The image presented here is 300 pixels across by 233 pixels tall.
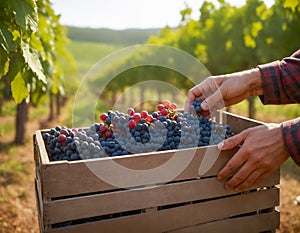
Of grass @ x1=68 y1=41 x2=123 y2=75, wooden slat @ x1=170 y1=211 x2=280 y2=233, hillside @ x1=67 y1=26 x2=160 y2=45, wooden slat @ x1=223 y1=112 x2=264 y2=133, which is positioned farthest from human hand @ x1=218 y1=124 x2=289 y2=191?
hillside @ x1=67 y1=26 x2=160 y2=45

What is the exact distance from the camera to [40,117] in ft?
45.8

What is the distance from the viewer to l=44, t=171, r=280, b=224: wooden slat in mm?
1597

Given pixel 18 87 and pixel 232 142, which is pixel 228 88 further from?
pixel 18 87

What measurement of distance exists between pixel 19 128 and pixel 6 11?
19.8 feet

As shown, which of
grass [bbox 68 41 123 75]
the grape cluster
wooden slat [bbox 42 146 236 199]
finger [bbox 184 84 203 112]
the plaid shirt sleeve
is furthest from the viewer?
grass [bbox 68 41 123 75]

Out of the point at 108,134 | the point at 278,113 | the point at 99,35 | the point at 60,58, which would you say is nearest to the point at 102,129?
the point at 108,134

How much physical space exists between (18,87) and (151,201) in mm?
1068

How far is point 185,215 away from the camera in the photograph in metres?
1.82

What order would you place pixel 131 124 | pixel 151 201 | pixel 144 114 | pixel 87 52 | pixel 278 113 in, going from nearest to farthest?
1. pixel 151 201
2. pixel 131 124
3. pixel 144 114
4. pixel 278 113
5. pixel 87 52

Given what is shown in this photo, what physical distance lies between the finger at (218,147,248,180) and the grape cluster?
0.59 ft

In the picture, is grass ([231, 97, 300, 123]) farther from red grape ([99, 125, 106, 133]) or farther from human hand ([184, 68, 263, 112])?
red grape ([99, 125, 106, 133])

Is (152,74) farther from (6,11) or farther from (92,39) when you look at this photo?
(92,39)

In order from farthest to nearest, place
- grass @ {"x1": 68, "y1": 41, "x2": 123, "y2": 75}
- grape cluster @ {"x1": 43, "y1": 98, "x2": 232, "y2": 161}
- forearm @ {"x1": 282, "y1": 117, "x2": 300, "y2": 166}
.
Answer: grass @ {"x1": 68, "y1": 41, "x2": 123, "y2": 75}, grape cluster @ {"x1": 43, "y1": 98, "x2": 232, "y2": 161}, forearm @ {"x1": 282, "y1": 117, "x2": 300, "y2": 166}

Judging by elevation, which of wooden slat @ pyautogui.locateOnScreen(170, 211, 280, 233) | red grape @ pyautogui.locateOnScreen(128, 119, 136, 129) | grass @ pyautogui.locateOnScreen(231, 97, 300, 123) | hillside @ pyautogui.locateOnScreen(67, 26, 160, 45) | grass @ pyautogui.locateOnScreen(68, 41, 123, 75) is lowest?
grass @ pyautogui.locateOnScreen(231, 97, 300, 123)
